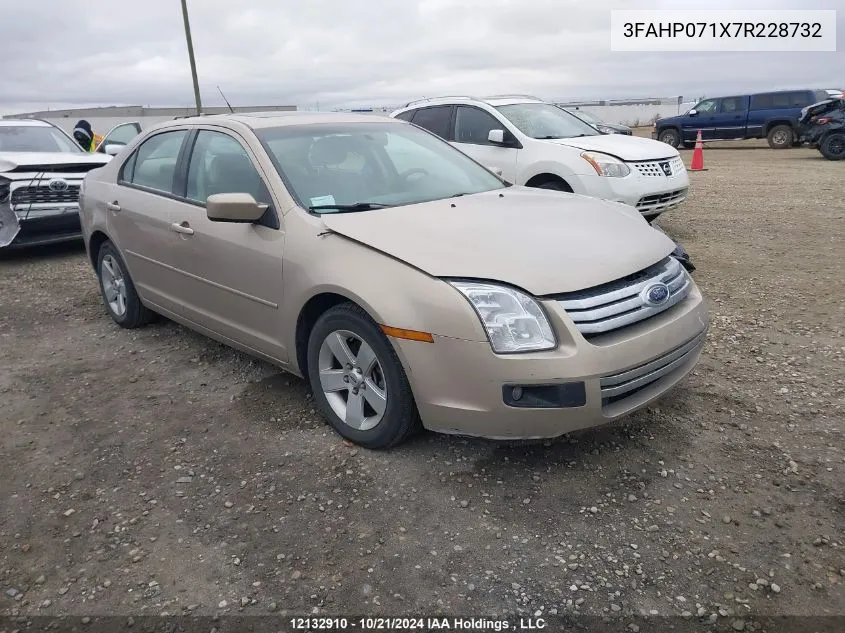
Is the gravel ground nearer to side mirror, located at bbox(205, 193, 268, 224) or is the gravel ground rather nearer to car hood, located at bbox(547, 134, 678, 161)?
side mirror, located at bbox(205, 193, 268, 224)

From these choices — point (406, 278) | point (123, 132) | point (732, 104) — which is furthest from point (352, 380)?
point (732, 104)

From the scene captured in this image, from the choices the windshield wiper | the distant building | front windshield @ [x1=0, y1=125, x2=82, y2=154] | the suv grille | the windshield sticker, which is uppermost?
the distant building

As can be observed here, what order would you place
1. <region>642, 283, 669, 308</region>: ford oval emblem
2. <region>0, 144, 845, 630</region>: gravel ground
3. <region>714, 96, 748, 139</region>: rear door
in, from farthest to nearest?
<region>714, 96, 748, 139</region>: rear door → <region>642, 283, 669, 308</region>: ford oval emblem → <region>0, 144, 845, 630</region>: gravel ground

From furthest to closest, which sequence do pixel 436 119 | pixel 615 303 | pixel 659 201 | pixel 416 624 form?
pixel 436 119 → pixel 659 201 → pixel 615 303 → pixel 416 624

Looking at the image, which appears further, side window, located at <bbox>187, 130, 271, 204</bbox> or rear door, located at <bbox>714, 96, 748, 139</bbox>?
rear door, located at <bbox>714, 96, 748, 139</bbox>

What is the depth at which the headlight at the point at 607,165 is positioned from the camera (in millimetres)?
6742

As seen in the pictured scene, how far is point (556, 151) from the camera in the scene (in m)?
7.06

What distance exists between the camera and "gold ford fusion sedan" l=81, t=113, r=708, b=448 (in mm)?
2643

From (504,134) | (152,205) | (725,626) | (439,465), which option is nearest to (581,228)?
(439,465)

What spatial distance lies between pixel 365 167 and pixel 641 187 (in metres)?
4.02

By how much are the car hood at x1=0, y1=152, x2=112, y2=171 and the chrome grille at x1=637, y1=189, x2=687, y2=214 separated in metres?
6.29

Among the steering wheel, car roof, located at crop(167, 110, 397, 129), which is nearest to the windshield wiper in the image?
the steering wheel

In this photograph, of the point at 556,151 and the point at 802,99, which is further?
the point at 802,99

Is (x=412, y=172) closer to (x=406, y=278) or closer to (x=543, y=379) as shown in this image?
(x=406, y=278)
